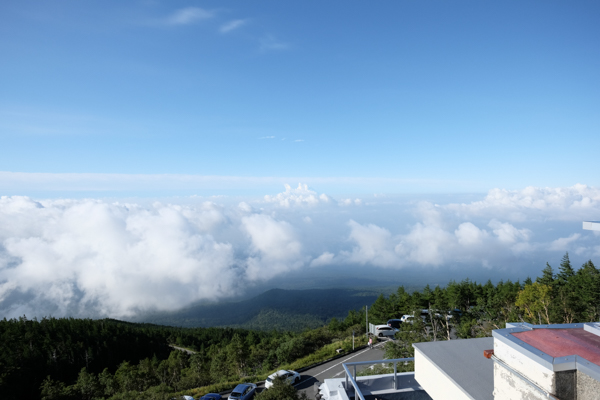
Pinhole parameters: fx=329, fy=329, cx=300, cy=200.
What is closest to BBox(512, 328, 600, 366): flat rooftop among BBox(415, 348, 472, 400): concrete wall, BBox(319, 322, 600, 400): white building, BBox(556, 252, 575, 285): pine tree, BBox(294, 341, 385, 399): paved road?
BBox(319, 322, 600, 400): white building

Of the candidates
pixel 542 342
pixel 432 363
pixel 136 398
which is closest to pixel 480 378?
pixel 432 363

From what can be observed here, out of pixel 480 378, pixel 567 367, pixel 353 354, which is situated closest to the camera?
pixel 567 367

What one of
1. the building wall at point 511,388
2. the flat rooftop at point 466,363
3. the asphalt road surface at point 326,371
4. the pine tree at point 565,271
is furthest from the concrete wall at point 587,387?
the pine tree at point 565,271

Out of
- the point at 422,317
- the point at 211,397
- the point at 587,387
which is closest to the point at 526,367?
the point at 587,387

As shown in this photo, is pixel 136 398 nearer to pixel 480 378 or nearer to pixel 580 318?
pixel 480 378

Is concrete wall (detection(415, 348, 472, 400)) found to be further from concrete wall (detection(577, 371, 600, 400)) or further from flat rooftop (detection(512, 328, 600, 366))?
concrete wall (detection(577, 371, 600, 400))

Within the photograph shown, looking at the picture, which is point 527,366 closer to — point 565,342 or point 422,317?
point 565,342

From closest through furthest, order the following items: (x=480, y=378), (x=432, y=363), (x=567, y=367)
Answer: (x=567, y=367)
(x=480, y=378)
(x=432, y=363)
